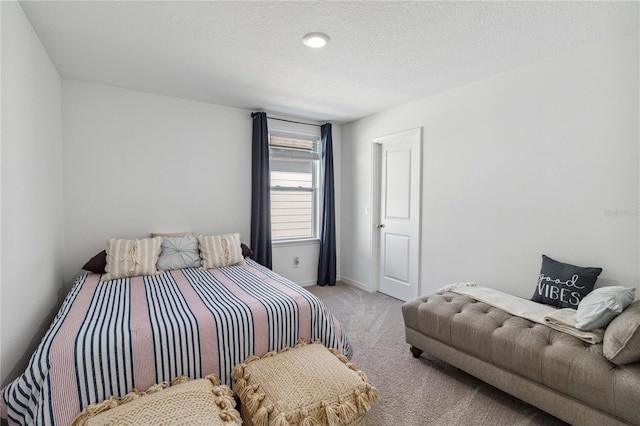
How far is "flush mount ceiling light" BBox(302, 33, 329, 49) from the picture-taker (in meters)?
2.14

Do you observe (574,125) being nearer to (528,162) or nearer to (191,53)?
(528,162)

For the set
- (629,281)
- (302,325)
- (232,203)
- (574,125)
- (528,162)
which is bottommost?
(302,325)

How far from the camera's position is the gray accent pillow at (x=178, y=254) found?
2980 mm

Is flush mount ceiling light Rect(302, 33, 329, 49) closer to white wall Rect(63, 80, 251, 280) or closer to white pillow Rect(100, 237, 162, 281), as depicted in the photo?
white wall Rect(63, 80, 251, 280)

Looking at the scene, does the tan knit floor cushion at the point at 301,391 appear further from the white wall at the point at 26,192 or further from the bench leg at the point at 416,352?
the white wall at the point at 26,192

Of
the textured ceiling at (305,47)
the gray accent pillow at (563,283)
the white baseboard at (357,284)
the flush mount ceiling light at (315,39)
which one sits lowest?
the white baseboard at (357,284)

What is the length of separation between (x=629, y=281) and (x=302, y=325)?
86.6 inches

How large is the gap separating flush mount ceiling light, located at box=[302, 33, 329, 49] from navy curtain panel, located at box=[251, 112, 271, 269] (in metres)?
1.75

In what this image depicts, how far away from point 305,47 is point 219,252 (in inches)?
79.6

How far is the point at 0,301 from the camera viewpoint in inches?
62.6

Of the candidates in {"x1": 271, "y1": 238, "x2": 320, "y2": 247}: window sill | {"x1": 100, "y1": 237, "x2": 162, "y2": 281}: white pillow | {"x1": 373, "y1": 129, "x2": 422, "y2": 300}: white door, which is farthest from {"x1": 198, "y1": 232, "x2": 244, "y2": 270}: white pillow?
{"x1": 373, "y1": 129, "x2": 422, "y2": 300}: white door

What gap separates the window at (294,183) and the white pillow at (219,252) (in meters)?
1.07

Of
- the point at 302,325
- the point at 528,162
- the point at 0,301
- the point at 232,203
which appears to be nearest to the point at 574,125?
the point at 528,162

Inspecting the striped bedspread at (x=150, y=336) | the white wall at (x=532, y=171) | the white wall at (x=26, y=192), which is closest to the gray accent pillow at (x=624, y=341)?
the white wall at (x=532, y=171)
